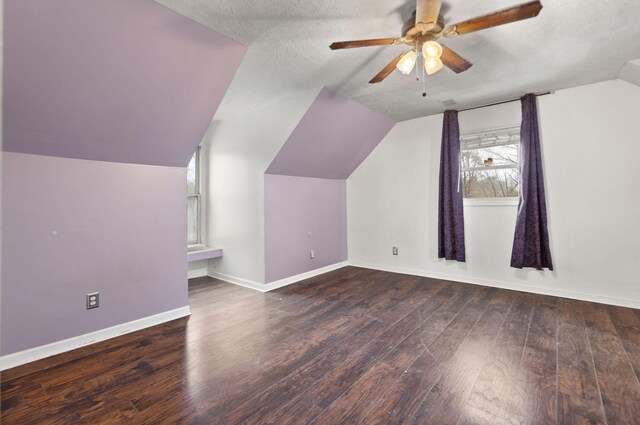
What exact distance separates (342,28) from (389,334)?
240 centimetres

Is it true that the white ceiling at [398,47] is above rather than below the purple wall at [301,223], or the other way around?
above

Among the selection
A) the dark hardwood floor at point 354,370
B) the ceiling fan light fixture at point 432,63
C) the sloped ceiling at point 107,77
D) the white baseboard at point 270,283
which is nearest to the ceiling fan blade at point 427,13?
the ceiling fan light fixture at point 432,63

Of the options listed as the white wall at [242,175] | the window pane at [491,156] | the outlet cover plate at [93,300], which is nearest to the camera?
the outlet cover plate at [93,300]

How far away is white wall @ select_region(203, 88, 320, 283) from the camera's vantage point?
11.1 ft

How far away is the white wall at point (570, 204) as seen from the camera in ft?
9.56

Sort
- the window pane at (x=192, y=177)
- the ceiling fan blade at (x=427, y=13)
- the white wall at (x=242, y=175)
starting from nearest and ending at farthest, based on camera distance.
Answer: the ceiling fan blade at (x=427, y=13) < the white wall at (x=242, y=175) < the window pane at (x=192, y=177)

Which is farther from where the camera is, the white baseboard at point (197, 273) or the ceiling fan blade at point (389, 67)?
the white baseboard at point (197, 273)

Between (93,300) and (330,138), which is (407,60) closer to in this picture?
(330,138)

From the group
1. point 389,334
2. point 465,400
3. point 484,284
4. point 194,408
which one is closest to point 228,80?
point 194,408

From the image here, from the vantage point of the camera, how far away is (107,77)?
191 centimetres

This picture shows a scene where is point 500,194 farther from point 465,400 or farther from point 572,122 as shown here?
point 465,400

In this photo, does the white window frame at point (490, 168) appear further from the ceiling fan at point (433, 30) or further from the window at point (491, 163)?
the ceiling fan at point (433, 30)

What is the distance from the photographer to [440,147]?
13.1ft

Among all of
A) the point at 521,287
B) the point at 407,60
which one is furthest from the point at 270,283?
the point at 521,287
